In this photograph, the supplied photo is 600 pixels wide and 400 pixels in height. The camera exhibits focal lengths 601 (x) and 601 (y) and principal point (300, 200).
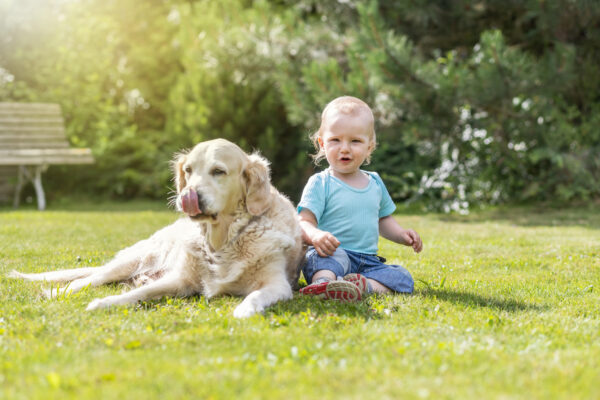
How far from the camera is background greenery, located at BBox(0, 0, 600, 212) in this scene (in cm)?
884

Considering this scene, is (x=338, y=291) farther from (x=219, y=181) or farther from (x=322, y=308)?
(x=219, y=181)

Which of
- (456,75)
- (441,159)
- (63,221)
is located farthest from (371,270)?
(441,159)

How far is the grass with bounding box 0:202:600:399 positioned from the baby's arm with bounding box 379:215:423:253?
278 millimetres

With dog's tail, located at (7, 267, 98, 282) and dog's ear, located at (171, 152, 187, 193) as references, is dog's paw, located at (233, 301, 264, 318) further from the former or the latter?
dog's tail, located at (7, 267, 98, 282)

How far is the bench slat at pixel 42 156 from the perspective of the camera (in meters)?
10.3

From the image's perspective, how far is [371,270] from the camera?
161 inches

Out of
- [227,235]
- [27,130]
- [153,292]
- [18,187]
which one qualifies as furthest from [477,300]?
[27,130]

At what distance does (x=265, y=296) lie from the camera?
343cm

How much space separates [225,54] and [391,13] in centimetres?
316

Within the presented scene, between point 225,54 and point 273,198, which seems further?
point 225,54

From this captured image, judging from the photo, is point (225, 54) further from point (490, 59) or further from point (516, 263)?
point (516, 263)

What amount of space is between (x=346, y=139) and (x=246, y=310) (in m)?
1.45

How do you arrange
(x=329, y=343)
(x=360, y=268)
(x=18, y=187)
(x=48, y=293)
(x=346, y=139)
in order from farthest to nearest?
(x=18, y=187)
(x=360, y=268)
(x=346, y=139)
(x=48, y=293)
(x=329, y=343)

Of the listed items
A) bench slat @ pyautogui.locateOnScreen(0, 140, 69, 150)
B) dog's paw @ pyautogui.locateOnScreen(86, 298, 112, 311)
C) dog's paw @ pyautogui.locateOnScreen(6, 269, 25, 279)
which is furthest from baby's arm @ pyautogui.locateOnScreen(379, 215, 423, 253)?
bench slat @ pyautogui.locateOnScreen(0, 140, 69, 150)
